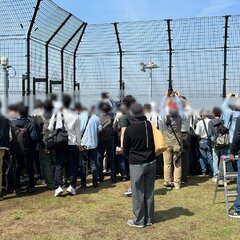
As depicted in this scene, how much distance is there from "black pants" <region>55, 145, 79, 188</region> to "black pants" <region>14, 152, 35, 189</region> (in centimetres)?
61

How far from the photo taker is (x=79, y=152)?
26.5ft

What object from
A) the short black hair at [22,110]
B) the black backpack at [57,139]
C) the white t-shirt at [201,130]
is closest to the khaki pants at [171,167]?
the white t-shirt at [201,130]

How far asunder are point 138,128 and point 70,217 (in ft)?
5.81

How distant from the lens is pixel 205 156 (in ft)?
31.5

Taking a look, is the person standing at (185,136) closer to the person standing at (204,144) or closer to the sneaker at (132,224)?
the person standing at (204,144)

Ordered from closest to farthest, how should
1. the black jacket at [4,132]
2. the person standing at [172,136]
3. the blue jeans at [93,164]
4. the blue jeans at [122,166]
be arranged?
the black jacket at [4,132] → the person standing at [172,136] → the blue jeans at [93,164] → the blue jeans at [122,166]

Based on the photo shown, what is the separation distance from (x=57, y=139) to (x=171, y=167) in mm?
2466

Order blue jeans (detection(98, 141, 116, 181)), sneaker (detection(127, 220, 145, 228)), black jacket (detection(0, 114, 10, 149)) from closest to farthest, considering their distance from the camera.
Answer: sneaker (detection(127, 220, 145, 228)) → black jacket (detection(0, 114, 10, 149)) → blue jeans (detection(98, 141, 116, 181))

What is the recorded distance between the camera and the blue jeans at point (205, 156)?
945 cm

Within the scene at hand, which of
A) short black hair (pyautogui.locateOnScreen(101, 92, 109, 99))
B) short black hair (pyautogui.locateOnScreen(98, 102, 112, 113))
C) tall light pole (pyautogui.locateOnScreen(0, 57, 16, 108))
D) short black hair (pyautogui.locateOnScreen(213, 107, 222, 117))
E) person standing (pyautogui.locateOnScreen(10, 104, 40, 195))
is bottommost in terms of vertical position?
person standing (pyautogui.locateOnScreen(10, 104, 40, 195))

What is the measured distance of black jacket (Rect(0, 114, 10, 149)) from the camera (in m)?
7.26

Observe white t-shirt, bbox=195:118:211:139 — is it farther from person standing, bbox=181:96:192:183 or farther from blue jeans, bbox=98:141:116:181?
blue jeans, bbox=98:141:116:181

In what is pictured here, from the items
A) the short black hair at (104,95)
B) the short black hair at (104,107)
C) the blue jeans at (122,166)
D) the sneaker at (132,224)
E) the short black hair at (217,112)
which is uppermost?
the short black hair at (104,95)

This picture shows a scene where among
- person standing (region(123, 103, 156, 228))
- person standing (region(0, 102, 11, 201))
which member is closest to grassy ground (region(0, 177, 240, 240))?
person standing (region(123, 103, 156, 228))
